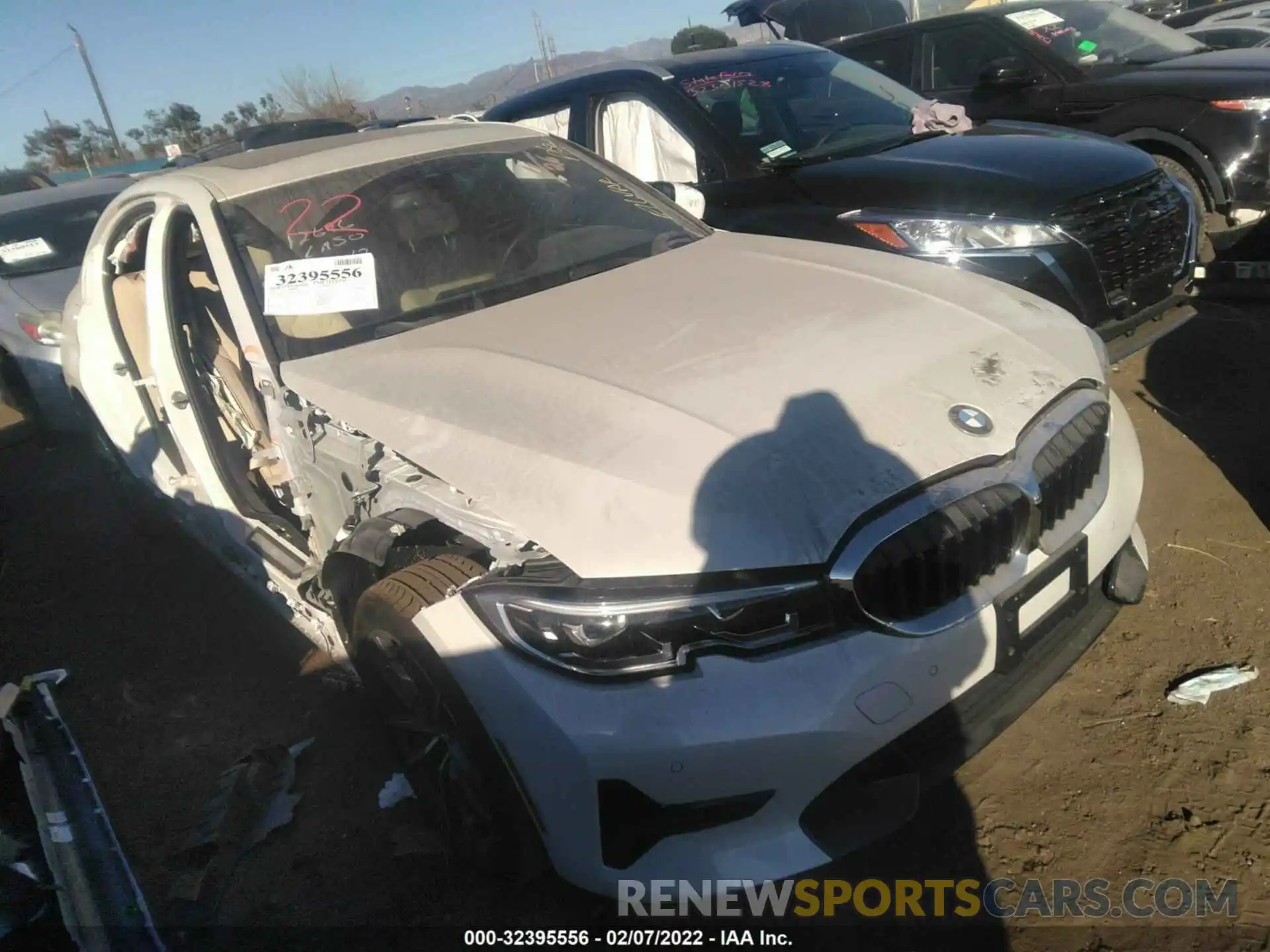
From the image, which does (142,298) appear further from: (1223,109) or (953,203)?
(1223,109)

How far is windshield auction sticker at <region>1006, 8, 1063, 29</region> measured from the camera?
6.57 meters

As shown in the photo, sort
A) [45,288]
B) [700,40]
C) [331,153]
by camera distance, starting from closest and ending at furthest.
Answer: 1. [331,153]
2. [45,288]
3. [700,40]

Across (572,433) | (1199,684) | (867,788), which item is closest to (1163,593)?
(1199,684)

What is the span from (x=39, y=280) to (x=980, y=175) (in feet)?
20.4

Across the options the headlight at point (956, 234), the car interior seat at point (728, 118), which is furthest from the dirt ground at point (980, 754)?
the car interior seat at point (728, 118)

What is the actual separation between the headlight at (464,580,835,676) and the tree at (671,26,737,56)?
11.5 metres

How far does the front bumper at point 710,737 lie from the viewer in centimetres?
173

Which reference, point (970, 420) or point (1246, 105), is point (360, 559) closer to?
point (970, 420)

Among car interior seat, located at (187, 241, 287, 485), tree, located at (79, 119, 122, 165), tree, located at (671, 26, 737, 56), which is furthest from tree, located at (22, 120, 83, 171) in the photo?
car interior seat, located at (187, 241, 287, 485)

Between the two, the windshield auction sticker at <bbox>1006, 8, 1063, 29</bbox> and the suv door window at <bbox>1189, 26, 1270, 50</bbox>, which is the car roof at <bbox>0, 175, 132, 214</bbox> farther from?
the suv door window at <bbox>1189, 26, 1270, 50</bbox>

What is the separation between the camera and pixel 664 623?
177 centimetres

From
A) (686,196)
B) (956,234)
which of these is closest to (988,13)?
(956,234)

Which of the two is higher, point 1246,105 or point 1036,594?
point 1246,105

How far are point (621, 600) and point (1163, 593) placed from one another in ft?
7.22
